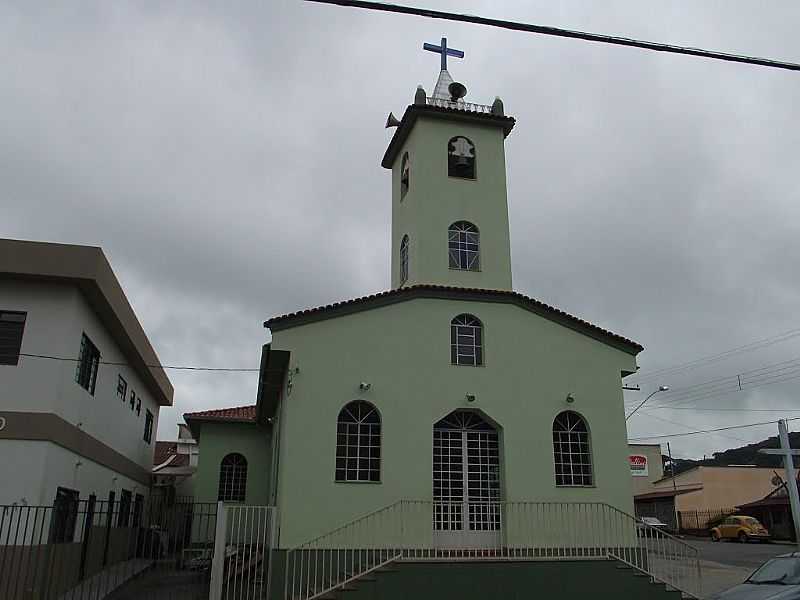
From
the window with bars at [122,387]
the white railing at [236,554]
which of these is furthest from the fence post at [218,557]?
the window with bars at [122,387]

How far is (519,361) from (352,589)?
643 cm

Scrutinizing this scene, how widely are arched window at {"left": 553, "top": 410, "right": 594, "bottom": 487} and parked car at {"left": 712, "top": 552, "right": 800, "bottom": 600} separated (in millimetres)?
4166

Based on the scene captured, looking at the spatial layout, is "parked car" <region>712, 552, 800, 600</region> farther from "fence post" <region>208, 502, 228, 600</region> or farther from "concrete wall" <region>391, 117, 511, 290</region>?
"fence post" <region>208, 502, 228, 600</region>

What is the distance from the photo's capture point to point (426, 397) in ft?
51.8

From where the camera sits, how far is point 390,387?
1566 cm

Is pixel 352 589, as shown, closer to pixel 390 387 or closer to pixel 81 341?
pixel 390 387

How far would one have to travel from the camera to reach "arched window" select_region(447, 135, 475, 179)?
756 inches

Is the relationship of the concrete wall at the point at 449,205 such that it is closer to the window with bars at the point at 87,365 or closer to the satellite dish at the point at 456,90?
the satellite dish at the point at 456,90

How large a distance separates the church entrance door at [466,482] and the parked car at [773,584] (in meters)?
4.86

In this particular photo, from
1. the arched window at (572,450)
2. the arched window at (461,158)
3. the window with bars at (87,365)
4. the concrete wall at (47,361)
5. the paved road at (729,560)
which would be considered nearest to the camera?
the concrete wall at (47,361)

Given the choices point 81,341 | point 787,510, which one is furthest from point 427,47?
point 787,510

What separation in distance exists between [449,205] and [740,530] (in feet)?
79.6

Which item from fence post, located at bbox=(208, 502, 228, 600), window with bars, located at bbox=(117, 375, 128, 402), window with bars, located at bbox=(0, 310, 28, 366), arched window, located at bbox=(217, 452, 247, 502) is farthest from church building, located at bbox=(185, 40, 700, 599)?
arched window, located at bbox=(217, 452, 247, 502)

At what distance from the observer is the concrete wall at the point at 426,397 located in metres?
14.7
